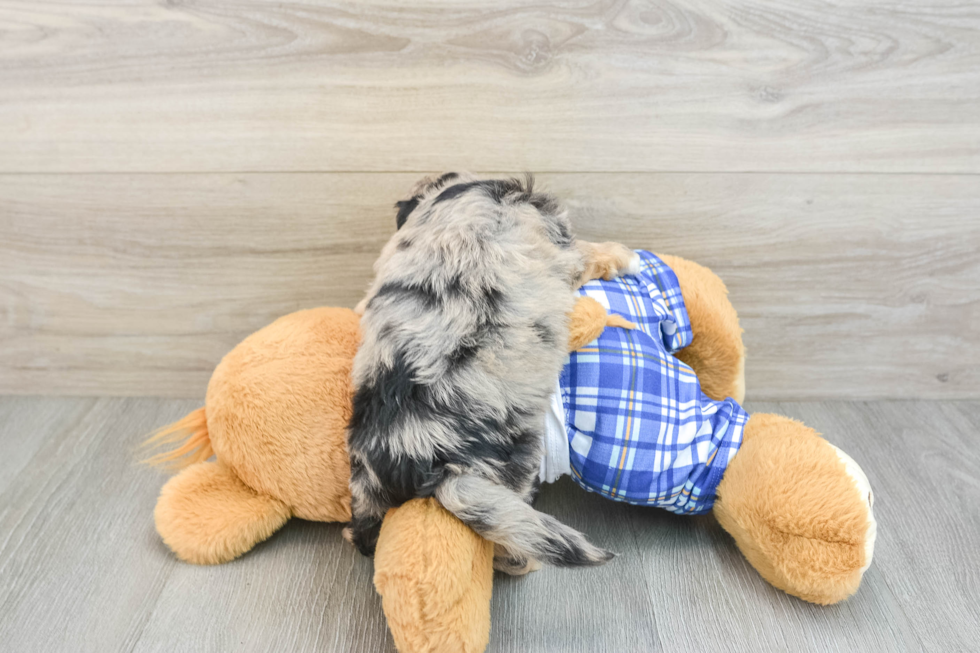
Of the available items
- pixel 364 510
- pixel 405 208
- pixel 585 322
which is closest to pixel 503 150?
pixel 405 208

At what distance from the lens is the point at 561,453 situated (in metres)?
0.74

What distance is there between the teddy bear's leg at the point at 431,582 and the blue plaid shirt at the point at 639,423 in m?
0.18

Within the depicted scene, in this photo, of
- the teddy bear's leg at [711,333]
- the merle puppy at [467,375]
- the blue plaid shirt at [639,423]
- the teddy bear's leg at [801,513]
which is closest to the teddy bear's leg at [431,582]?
the merle puppy at [467,375]

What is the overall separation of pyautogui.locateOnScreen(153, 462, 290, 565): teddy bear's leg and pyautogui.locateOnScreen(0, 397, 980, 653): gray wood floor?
26 millimetres

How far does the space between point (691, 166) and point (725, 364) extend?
0.90ft

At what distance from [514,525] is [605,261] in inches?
13.1

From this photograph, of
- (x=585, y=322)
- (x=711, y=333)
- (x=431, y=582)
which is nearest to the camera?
(x=431, y=582)

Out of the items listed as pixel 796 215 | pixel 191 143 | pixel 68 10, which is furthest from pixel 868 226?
pixel 68 10

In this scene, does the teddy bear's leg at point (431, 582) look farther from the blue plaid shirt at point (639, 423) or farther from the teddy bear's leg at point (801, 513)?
the teddy bear's leg at point (801, 513)

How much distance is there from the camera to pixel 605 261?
79 cm

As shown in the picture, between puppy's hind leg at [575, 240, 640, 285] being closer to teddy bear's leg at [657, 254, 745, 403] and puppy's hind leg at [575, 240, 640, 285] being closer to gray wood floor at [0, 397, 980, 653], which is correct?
teddy bear's leg at [657, 254, 745, 403]

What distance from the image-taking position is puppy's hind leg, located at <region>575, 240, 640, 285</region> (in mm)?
774

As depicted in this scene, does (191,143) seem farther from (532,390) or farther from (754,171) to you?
(754,171)

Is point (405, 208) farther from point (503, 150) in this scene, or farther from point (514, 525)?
point (514, 525)
